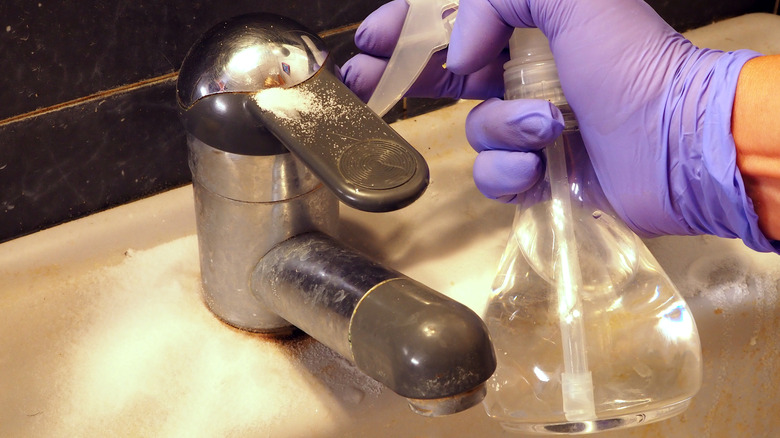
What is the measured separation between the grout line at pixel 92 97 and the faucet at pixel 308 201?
111 mm

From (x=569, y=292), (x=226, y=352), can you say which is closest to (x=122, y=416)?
(x=226, y=352)

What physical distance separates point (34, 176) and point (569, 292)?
350 millimetres

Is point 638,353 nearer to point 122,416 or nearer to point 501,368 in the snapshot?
point 501,368

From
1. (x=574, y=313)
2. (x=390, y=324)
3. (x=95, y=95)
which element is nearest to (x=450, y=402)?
(x=390, y=324)

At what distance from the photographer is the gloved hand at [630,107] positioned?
0.42 m

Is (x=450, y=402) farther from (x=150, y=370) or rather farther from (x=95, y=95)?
(x=95, y=95)

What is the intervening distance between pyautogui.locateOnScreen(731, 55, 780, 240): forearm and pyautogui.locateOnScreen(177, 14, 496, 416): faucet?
17cm

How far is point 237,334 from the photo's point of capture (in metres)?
0.50

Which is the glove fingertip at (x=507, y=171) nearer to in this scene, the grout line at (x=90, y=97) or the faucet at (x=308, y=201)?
the faucet at (x=308, y=201)

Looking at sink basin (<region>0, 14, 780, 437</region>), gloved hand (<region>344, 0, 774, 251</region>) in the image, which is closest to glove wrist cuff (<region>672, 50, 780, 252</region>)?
gloved hand (<region>344, 0, 774, 251</region>)

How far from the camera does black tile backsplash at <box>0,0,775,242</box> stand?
48 centimetres

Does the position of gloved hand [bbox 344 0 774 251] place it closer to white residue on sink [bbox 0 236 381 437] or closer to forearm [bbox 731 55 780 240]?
forearm [bbox 731 55 780 240]

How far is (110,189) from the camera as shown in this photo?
1.81 ft

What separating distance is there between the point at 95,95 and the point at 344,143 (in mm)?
240
